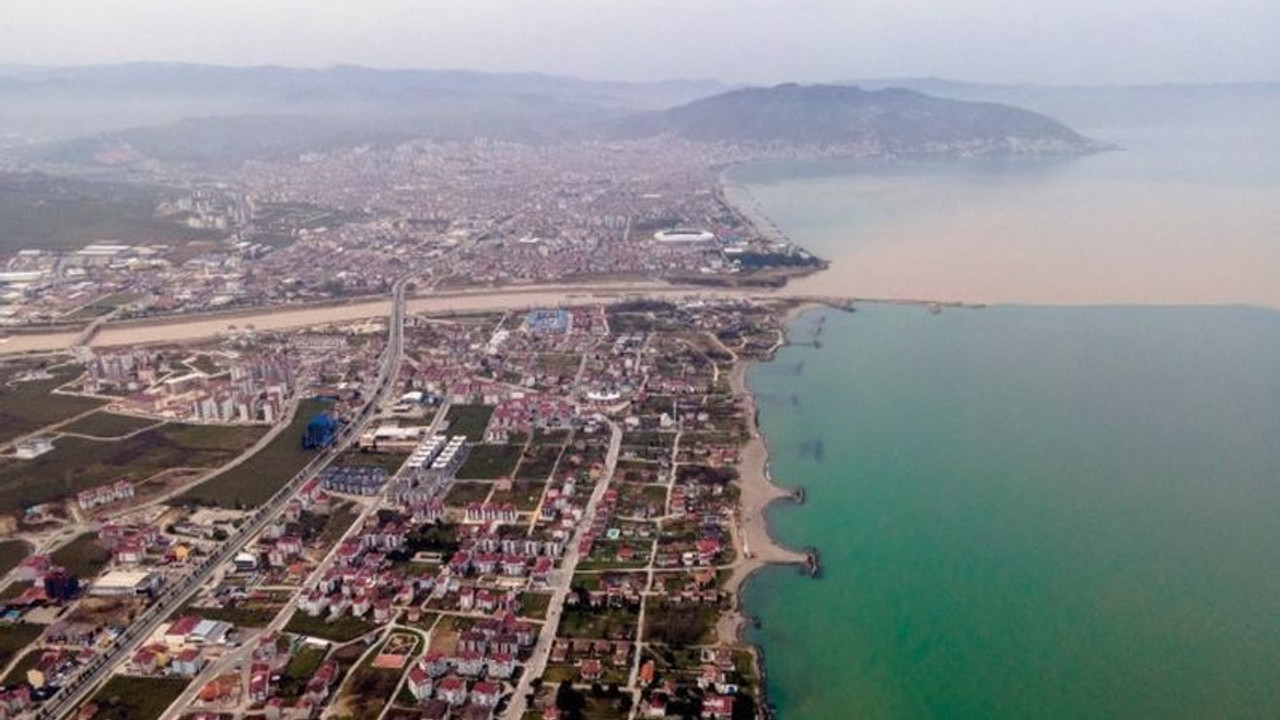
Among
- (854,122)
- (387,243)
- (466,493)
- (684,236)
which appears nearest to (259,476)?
(466,493)

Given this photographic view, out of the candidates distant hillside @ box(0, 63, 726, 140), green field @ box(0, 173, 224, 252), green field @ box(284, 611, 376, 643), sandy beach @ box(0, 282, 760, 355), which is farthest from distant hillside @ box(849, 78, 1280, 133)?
green field @ box(284, 611, 376, 643)

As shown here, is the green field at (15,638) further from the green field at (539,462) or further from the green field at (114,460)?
the green field at (539,462)

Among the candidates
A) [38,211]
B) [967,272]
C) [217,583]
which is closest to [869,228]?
[967,272]

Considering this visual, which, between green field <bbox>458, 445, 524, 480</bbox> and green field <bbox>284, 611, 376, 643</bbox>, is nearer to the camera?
green field <bbox>284, 611, 376, 643</bbox>

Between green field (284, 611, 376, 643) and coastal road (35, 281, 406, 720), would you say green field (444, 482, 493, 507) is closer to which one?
coastal road (35, 281, 406, 720)

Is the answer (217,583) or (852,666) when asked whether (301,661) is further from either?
(852,666)

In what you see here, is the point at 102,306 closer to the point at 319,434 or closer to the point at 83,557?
the point at 319,434
